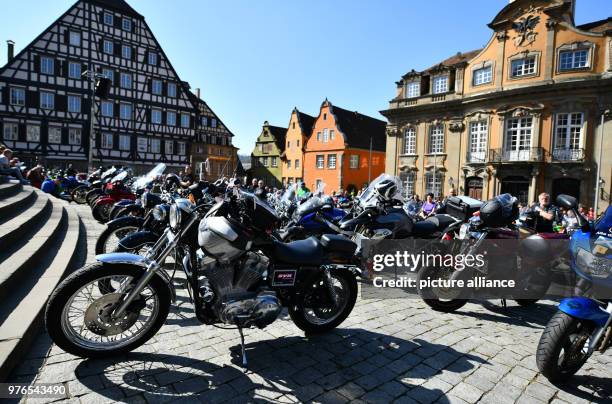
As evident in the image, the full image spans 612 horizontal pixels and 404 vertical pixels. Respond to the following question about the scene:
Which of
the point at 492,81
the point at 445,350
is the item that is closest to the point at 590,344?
the point at 445,350

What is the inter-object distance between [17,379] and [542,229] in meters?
6.98

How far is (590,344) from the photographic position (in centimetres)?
→ 281

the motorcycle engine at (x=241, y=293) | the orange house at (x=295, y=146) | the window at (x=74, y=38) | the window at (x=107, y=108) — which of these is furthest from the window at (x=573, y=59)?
the window at (x=74, y=38)

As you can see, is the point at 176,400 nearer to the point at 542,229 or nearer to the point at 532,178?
the point at 542,229

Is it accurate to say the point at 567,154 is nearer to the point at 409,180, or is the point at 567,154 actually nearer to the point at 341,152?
the point at 409,180

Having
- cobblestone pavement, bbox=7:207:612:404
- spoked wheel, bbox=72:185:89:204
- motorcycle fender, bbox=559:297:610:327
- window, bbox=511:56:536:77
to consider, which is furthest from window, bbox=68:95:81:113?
motorcycle fender, bbox=559:297:610:327

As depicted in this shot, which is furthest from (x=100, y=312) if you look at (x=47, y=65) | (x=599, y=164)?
(x=47, y=65)

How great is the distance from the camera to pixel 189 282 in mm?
3020

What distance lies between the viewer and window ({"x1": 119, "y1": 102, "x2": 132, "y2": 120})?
34.1 meters

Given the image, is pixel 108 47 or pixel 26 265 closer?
pixel 26 265

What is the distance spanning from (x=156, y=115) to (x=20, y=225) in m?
34.1

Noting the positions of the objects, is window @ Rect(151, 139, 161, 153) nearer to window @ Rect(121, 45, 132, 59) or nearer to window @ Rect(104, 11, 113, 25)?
window @ Rect(121, 45, 132, 59)

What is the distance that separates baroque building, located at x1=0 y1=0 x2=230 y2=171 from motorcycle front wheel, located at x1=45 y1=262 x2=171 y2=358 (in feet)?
98.3

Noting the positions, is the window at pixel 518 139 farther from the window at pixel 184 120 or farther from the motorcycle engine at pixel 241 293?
the window at pixel 184 120
